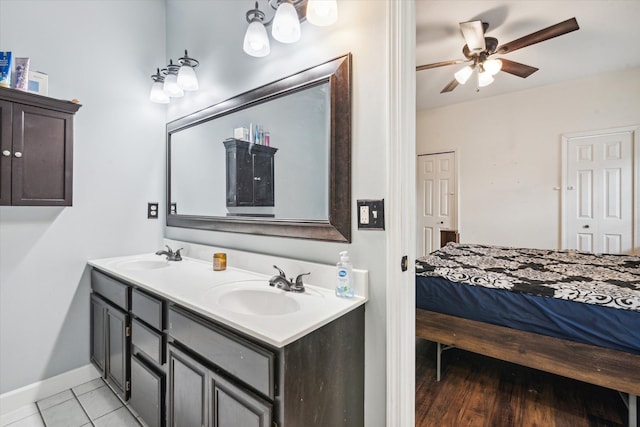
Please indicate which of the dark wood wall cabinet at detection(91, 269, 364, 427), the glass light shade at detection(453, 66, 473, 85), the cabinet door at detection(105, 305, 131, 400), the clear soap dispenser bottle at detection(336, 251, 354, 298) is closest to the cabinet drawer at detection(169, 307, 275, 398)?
the dark wood wall cabinet at detection(91, 269, 364, 427)

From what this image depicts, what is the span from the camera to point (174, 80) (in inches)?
77.9

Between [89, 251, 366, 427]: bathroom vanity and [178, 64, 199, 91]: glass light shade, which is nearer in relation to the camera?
[89, 251, 366, 427]: bathroom vanity

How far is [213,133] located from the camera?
199 centimetres

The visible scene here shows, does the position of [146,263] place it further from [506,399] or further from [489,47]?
[489,47]

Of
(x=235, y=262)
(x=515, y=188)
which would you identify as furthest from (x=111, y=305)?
(x=515, y=188)

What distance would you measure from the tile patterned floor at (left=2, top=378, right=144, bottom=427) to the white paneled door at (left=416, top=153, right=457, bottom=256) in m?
4.09

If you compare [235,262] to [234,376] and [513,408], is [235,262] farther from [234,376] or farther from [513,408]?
[513,408]

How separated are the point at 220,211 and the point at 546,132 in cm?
397

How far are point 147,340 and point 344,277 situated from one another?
1.03 metres

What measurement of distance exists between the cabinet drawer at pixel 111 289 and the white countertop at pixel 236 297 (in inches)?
2.3

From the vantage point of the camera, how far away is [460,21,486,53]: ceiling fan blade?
80.0 inches

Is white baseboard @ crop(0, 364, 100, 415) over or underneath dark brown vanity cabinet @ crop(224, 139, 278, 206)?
underneath

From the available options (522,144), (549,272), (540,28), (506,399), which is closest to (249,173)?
(506,399)

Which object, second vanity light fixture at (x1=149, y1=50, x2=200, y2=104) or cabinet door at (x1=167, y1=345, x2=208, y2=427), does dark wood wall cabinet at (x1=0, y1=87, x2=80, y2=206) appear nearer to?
second vanity light fixture at (x1=149, y1=50, x2=200, y2=104)
